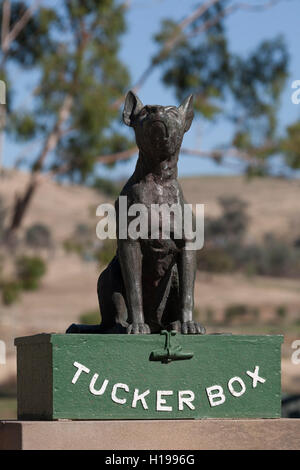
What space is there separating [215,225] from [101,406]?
6107cm

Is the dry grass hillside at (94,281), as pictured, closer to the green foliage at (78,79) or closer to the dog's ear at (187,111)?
the green foliage at (78,79)

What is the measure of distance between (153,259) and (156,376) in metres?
0.77

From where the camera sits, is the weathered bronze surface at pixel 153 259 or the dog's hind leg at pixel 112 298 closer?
the weathered bronze surface at pixel 153 259

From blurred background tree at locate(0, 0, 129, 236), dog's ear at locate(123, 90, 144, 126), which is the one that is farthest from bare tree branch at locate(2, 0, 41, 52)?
dog's ear at locate(123, 90, 144, 126)

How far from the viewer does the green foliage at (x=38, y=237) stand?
63.0 meters

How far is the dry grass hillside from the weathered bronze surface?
1592cm

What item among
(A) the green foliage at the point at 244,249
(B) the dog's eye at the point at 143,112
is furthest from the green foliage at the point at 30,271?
(A) the green foliage at the point at 244,249

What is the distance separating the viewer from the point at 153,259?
19.4ft

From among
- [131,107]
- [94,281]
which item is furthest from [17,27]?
[94,281]

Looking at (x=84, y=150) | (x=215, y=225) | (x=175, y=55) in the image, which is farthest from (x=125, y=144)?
(x=215, y=225)

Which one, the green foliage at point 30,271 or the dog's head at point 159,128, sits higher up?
the green foliage at point 30,271

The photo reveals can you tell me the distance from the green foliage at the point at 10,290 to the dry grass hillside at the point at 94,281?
218cm

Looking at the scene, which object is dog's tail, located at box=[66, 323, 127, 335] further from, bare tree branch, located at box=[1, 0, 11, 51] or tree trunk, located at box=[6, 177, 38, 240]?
bare tree branch, located at box=[1, 0, 11, 51]

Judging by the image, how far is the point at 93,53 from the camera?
848 inches
